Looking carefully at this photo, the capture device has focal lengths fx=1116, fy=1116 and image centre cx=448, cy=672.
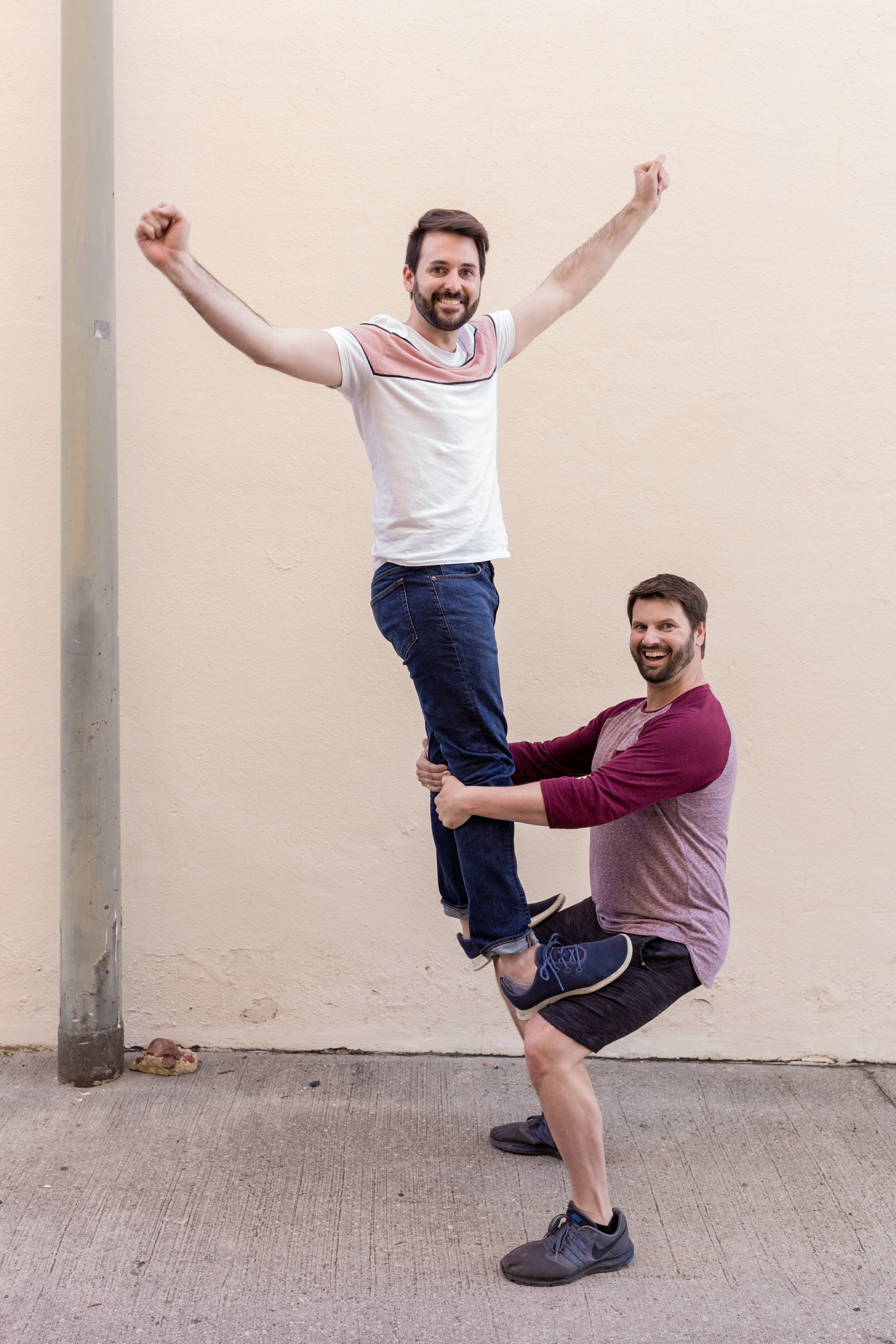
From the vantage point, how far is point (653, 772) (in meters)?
2.54

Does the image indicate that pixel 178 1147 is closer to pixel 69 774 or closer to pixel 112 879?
pixel 112 879

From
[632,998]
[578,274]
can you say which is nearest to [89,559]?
[578,274]

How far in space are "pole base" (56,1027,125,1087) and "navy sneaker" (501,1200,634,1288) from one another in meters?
1.40

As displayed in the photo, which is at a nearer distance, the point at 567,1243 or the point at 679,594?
the point at 567,1243

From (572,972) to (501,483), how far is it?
158 centimetres

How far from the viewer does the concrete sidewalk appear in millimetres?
2305

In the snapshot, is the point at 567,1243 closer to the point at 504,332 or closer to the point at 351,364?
the point at 351,364

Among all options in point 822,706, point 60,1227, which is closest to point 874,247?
point 822,706

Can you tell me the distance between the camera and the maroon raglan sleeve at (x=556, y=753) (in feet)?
9.76

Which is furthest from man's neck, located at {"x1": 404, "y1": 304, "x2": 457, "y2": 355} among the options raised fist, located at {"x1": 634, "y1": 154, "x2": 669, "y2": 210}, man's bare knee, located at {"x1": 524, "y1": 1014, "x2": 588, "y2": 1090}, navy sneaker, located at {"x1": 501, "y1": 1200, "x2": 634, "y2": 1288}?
navy sneaker, located at {"x1": 501, "y1": 1200, "x2": 634, "y2": 1288}

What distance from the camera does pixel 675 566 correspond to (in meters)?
3.50

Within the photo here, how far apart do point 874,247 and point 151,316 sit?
224 cm

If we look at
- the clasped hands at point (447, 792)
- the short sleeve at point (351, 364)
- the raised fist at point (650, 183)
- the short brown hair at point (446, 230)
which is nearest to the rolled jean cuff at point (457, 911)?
the clasped hands at point (447, 792)

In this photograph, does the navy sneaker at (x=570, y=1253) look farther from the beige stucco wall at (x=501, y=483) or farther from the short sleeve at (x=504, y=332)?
the short sleeve at (x=504, y=332)
